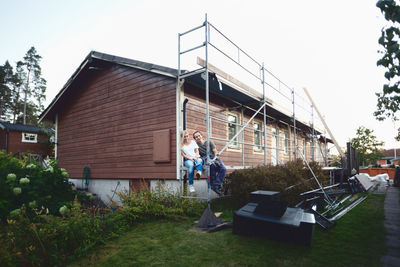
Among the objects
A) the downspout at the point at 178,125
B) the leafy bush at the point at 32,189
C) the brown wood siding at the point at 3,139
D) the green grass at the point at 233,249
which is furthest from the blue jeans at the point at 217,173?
the brown wood siding at the point at 3,139

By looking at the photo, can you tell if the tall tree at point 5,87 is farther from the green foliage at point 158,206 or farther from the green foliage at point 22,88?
the green foliage at point 158,206

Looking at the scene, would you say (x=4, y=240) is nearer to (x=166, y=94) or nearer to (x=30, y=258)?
(x=30, y=258)

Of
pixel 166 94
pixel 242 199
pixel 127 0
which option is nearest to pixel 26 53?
pixel 127 0

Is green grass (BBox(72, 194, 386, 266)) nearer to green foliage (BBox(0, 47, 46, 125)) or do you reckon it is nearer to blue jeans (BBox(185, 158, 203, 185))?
blue jeans (BBox(185, 158, 203, 185))

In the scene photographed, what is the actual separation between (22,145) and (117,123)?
20.4 meters

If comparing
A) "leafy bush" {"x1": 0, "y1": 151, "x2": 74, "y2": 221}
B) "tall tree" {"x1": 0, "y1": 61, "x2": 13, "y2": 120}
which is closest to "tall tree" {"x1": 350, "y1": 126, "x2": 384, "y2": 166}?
"leafy bush" {"x1": 0, "y1": 151, "x2": 74, "y2": 221}

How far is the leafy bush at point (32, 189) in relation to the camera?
5.00 metres

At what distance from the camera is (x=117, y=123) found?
10.3 m

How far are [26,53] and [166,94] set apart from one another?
140 ft

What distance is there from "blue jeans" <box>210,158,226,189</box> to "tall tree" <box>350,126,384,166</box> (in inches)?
1597

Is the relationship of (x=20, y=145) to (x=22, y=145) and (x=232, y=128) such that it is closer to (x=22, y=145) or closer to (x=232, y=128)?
(x=22, y=145)

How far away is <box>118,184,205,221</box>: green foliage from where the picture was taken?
19.4 feet

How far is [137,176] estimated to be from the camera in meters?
9.30

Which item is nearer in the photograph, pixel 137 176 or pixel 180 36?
pixel 180 36
